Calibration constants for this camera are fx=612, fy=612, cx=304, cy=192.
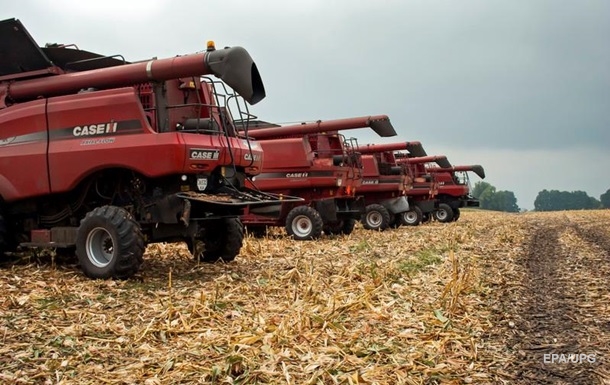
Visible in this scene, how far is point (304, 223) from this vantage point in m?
13.9

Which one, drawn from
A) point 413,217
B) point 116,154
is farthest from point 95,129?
point 413,217

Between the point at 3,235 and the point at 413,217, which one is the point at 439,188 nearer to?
the point at 413,217

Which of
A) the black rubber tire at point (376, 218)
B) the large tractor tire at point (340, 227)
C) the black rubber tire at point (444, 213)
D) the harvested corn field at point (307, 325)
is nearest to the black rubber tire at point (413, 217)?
the black rubber tire at point (376, 218)

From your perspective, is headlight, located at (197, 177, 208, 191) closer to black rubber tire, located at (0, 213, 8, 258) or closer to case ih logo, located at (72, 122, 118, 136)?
case ih logo, located at (72, 122, 118, 136)

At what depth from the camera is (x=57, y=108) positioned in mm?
7949

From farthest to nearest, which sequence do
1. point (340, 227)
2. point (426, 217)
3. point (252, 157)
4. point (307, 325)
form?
point (426, 217) → point (340, 227) → point (252, 157) → point (307, 325)

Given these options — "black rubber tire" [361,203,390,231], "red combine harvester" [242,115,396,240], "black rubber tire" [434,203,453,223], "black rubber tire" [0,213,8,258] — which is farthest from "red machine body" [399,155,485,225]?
"black rubber tire" [0,213,8,258]

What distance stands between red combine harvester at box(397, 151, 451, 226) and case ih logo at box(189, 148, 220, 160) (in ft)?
45.6

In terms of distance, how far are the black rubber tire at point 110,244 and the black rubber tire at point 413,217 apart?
597 inches

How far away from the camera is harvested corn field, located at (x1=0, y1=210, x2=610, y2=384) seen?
401 cm

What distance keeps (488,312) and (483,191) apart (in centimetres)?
10708

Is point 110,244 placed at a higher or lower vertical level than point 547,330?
higher

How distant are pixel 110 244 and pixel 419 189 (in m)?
16.4

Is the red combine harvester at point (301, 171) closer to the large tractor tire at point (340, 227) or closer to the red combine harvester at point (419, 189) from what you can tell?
the large tractor tire at point (340, 227)
